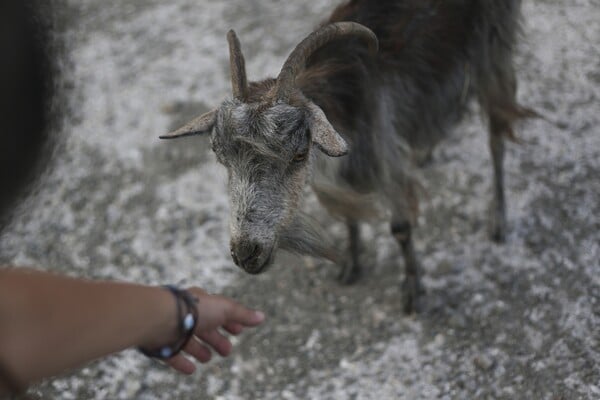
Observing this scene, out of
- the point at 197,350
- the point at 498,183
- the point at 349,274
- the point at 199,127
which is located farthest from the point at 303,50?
the point at 498,183

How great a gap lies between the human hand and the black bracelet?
0.05 metres

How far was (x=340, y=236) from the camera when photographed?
4918 millimetres

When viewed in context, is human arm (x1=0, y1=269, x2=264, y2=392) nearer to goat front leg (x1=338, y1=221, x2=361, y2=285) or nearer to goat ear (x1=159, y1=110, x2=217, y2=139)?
goat ear (x1=159, y1=110, x2=217, y2=139)

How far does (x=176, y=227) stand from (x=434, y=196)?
1.98 meters

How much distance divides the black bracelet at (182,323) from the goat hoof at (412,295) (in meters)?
2.41

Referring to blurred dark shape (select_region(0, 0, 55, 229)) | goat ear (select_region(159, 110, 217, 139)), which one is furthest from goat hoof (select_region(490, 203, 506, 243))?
blurred dark shape (select_region(0, 0, 55, 229))

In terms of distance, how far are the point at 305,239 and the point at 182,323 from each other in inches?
57.5

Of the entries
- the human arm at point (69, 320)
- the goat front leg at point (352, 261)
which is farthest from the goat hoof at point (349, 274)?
the human arm at point (69, 320)

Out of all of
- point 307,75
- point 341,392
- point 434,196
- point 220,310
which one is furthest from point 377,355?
point 220,310

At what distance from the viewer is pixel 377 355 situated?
4.11 m

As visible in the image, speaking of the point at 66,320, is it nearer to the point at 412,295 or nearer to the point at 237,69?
the point at 237,69

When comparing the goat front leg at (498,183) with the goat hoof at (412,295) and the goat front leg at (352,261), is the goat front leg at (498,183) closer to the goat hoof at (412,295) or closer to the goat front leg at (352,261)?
the goat hoof at (412,295)

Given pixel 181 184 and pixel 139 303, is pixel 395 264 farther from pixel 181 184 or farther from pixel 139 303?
pixel 139 303

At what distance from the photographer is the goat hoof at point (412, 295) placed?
4.29 metres
